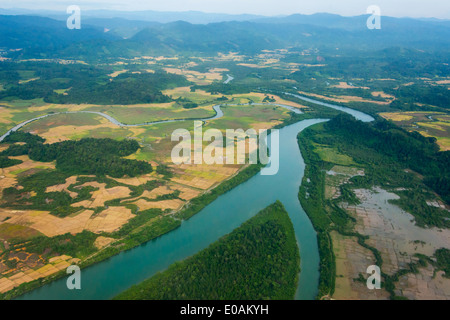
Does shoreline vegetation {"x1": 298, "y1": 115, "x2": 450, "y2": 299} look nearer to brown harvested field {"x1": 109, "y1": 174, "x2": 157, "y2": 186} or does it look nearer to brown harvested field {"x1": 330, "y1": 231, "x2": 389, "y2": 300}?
brown harvested field {"x1": 330, "y1": 231, "x2": 389, "y2": 300}

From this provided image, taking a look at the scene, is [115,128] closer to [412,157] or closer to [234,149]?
[234,149]

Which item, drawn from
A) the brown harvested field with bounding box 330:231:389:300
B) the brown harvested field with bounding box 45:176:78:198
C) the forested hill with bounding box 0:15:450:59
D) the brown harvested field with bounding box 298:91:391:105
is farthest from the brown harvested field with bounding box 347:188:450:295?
the forested hill with bounding box 0:15:450:59

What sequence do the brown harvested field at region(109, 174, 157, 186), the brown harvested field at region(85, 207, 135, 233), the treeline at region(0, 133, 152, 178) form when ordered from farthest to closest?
the treeline at region(0, 133, 152, 178) < the brown harvested field at region(109, 174, 157, 186) < the brown harvested field at region(85, 207, 135, 233)

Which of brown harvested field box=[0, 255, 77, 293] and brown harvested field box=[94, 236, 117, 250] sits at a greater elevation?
brown harvested field box=[94, 236, 117, 250]

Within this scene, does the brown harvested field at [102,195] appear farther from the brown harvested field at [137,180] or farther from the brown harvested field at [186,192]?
the brown harvested field at [186,192]

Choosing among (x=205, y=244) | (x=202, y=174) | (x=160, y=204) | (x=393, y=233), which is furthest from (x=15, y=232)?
(x=393, y=233)

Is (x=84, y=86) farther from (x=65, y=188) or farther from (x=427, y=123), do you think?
(x=427, y=123)

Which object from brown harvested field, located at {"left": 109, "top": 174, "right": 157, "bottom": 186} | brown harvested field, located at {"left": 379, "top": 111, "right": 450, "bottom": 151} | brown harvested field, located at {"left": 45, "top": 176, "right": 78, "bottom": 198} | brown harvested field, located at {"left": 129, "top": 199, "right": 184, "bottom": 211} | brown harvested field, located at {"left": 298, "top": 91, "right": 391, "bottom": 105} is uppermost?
brown harvested field, located at {"left": 298, "top": 91, "right": 391, "bottom": 105}
